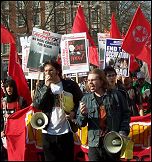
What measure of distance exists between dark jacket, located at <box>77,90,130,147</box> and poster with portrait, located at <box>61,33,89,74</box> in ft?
12.2

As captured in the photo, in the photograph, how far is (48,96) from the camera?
498 centimetres

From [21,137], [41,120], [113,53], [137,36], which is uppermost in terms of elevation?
[137,36]

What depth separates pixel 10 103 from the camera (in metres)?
7.54

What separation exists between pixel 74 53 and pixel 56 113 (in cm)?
362

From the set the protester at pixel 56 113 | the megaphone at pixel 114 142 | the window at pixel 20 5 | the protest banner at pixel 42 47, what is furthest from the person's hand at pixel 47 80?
the window at pixel 20 5

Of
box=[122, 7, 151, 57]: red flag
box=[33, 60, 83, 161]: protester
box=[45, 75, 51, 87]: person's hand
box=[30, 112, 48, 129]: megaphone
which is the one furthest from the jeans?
box=[122, 7, 151, 57]: red flag

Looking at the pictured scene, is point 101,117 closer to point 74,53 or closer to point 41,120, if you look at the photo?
point 41,120

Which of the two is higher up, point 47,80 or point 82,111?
point 47,80

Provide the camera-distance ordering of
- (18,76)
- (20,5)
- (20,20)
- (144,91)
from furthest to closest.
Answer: (20,20), (20,5), (144,91), (18,76)

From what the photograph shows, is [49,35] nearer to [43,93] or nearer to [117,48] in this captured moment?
[117,48]

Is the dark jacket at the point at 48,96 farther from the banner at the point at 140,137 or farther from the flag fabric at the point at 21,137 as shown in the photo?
the flag fabric at the point at 21,137

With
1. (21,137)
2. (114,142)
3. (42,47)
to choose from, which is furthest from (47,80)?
(42,47)

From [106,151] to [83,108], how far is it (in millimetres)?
512

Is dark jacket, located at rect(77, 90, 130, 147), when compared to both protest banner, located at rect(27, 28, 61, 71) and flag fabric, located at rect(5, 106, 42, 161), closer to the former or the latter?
flag fabric, located at rect(5, 106, 42, 161)
